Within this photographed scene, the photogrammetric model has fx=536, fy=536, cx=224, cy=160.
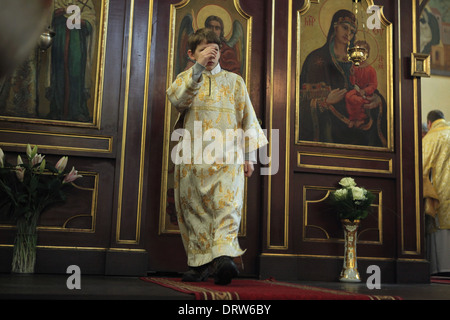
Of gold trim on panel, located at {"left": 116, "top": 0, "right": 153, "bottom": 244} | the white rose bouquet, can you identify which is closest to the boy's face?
gold trim on panel, located at {"left": 116, "top": 0, "right": 153, "bottom": 244}

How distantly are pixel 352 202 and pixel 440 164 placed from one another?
7.40 ft

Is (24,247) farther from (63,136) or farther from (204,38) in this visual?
(204,38)

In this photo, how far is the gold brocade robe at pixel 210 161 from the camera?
3.47 metres

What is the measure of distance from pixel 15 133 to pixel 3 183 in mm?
512

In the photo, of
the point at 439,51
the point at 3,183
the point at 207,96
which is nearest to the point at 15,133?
the point at 3,183

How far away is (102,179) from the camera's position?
449 cm

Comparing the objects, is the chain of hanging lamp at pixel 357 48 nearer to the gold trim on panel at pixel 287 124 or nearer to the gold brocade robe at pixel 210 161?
the gold trim on panel at pixel 287 124

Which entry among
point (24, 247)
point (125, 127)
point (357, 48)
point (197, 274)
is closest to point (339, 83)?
point (357, 48)

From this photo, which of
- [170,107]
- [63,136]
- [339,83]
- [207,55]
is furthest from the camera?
[339,83]

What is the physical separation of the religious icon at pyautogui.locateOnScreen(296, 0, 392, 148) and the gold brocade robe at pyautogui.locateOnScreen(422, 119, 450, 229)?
1.44m

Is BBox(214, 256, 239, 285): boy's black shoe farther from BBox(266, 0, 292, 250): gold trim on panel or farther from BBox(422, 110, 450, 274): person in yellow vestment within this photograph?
BBox(422, 110, 450, 274): person in yellow vestment

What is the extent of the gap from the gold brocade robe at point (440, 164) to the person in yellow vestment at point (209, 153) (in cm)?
341

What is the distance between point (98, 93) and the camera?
15.1 ft

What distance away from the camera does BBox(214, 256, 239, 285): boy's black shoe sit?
3125mm
